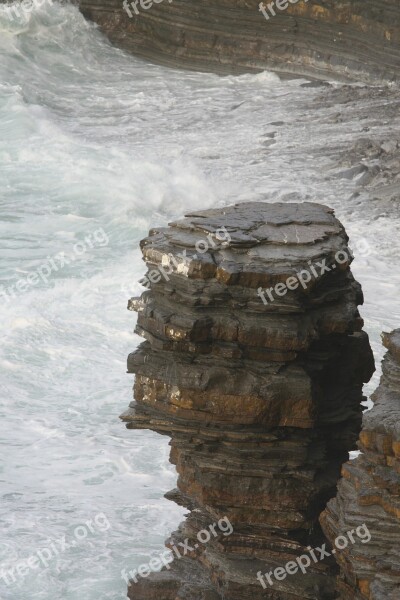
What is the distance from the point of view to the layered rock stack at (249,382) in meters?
5.72

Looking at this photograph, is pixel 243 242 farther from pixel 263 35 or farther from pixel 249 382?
pixel 263 35

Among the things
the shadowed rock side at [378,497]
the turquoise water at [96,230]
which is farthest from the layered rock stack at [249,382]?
the turquoise water at [96,230]

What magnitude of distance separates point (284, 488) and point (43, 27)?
1949 cm

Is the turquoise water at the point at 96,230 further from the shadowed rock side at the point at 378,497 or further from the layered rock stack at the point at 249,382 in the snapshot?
the shadowed rock side at the point at 378,497

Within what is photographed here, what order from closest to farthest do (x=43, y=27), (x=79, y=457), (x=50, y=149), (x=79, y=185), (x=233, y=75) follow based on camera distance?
(x=79, y=457) < (x=79, y=185) < (x=50, y=149) < (x=233, y=75) < (x=43, y=27)

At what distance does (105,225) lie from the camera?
556 inches

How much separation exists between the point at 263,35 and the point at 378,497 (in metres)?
17.4

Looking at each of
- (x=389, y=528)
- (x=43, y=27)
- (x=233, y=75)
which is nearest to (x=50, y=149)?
(x=233, y=75)

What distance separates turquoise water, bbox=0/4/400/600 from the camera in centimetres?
802

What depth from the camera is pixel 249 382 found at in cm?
578

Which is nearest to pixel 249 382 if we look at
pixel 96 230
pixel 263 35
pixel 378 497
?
pixel 378 497

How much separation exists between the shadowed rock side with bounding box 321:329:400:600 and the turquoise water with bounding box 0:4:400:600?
7.30 feet

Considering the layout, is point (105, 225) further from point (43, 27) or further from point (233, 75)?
point (43, 27)

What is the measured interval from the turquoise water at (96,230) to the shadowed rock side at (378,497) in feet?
7.30
